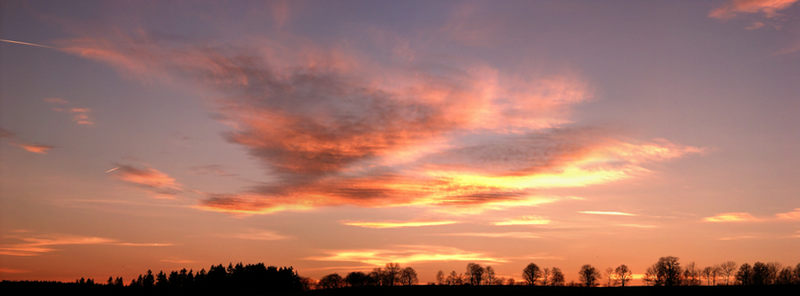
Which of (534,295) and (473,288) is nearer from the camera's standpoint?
(534,295)

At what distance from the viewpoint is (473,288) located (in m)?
157

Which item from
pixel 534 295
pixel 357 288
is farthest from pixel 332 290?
pixel 534 295

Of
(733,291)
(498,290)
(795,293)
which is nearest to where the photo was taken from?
(795,293)

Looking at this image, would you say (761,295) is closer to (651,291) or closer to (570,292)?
(651,291)

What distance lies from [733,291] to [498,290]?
54.6m

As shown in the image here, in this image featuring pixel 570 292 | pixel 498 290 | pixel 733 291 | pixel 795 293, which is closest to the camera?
pixel 795 293

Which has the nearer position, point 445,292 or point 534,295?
point 534,295

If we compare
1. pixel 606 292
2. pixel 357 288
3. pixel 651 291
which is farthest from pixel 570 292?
pixel 357 288

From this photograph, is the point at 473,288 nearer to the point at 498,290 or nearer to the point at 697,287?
the point at 498,290

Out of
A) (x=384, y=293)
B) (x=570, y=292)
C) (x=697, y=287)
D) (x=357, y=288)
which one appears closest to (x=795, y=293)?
(x=697, y=287)

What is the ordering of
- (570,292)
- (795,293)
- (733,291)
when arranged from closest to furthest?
(795,293)
(733,291)
(570,292)

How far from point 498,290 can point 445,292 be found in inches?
558

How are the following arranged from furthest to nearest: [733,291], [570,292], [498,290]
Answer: [498,290] → [570,292] → [733,291]

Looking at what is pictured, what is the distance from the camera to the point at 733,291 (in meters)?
128
